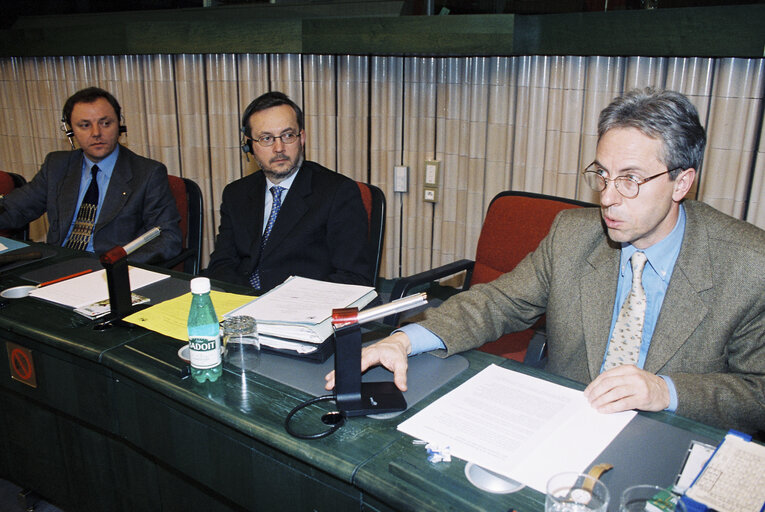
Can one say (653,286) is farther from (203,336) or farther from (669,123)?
(203,336)

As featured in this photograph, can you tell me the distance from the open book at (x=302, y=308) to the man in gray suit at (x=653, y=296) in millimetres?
160

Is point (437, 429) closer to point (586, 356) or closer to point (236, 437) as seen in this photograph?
point (236, 437)

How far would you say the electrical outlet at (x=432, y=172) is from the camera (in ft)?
11.2

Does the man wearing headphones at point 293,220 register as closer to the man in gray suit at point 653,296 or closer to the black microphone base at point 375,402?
the man in gray suit at point 653,296

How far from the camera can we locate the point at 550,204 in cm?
213

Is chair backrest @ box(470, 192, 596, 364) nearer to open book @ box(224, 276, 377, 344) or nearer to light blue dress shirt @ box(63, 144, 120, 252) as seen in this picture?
open book @ box(224, 276, 377, 344)

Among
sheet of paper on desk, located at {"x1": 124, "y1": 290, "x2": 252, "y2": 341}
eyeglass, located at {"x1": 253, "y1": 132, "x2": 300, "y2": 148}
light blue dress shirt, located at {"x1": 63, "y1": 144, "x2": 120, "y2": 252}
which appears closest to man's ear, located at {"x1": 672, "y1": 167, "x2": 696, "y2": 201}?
sheet of paper on desk, located at {"x1": 124, "y1": 290, "x2": 252, "y2": 341}

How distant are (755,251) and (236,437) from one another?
3.83ft

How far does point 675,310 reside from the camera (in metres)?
1.40

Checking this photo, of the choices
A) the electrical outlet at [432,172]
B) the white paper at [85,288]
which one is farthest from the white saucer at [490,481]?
the electrical outlet at [432,172]

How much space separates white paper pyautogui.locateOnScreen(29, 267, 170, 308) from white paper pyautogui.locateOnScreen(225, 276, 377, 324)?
0.53 metres

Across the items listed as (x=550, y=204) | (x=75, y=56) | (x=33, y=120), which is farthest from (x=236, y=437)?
(x=33, y=120)

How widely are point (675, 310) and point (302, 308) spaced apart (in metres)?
0.86

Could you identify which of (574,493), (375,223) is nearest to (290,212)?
(375,223)
